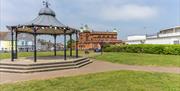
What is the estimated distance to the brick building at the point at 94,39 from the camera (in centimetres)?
6056

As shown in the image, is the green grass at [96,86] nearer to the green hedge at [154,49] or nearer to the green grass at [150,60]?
the green grass at [150,60]

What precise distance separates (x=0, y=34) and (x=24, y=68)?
64.0m

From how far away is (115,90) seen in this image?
7652 mm

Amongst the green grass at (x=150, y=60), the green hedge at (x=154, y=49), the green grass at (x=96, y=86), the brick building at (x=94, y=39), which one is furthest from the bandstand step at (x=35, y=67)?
the brick building at (x=94, y=39)

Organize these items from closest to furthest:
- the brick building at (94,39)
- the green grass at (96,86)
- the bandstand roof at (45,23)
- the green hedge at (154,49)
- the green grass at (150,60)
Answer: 1. the green grass at (96,86)
2. the bandstand roof at (45,23)
3. the green grass at (150,60)
4. the green hedge at (154,49)
5. the brick building at (94,39)

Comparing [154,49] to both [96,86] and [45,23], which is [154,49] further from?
[96,86]

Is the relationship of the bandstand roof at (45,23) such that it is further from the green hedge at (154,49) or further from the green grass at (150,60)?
the green hedge at (154,49)

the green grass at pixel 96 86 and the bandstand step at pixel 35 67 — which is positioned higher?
the bandstand step at pixel 35 67

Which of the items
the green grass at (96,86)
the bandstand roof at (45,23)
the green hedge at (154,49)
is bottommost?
the green grass at (96,86)

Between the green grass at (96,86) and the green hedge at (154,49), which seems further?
the green hedge at (154,49)

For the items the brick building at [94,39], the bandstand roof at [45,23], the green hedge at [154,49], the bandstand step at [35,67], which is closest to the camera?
the bandstand step at [35,67]

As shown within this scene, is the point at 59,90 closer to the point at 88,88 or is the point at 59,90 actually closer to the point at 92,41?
the point at 88,88

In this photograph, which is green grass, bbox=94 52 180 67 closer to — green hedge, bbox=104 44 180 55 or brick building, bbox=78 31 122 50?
Answer: green hedge, bbox=104 44 180 55

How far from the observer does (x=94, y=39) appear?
64.4 meters
